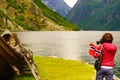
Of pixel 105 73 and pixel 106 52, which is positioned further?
pixel 105 73

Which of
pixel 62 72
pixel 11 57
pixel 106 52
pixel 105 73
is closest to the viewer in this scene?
pixel 106 52

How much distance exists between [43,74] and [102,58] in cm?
1040

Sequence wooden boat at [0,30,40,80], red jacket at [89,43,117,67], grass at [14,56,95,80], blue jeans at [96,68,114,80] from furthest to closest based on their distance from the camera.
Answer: grass at [14,56,95,80] → wooden boat at [0,30,40,80] → blue jeans at [96,68,114,80] → red jacket at [89,43,117,67]

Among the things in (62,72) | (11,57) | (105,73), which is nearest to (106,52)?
(105,73)

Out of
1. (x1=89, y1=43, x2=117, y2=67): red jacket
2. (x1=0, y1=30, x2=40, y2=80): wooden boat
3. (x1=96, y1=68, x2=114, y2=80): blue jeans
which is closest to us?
(x1=89, y1=43, x2=117, y2=67): red jacket

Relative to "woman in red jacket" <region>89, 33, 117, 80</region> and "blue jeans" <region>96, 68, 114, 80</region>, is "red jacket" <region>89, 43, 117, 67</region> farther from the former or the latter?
"blue jeans" <region>96, 68, 114, 80</region>

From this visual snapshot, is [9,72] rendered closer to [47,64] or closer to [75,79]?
[75,79]

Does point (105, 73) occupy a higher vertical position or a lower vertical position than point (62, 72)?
higher

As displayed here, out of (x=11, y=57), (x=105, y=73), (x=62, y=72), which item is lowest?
(x=62, y=72)

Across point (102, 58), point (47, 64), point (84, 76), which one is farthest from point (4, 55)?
point (47, 64)

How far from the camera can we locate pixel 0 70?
20.9 metres

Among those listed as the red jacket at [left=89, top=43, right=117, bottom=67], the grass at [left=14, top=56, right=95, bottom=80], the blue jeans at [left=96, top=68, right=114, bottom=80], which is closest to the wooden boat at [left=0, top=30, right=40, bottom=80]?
the grass at [left=14, top=56, right=95, bottom=80]

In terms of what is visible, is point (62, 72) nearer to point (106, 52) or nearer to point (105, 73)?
point (105, 73)

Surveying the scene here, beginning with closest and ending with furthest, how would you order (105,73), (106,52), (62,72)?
(106,52), (105,73), (62,72)
